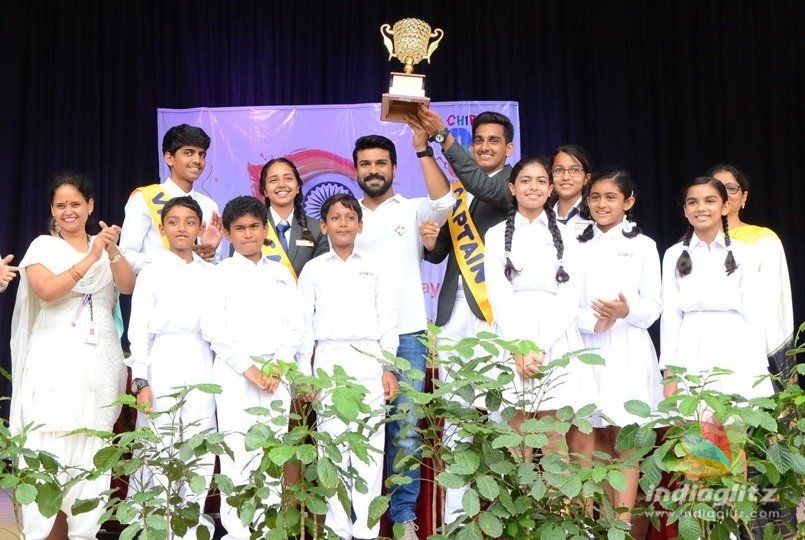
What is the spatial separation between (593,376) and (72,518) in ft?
6.13

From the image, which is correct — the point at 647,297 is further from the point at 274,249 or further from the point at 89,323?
the point at 89,323

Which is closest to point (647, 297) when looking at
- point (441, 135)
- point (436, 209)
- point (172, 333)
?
point (436, 209)

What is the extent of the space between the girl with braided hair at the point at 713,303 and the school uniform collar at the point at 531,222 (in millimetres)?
505

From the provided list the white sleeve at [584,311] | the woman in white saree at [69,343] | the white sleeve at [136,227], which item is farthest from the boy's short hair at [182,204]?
the white sleeve at [584,311]

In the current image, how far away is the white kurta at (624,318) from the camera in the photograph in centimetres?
346

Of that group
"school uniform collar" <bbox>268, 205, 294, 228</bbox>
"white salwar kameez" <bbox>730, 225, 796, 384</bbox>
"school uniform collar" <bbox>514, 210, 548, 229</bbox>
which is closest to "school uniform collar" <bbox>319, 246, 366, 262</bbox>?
"school uniform collar" <bbox>268, 205, 294, 228</bbox>

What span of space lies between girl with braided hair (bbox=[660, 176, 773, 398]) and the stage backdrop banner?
2.54 m

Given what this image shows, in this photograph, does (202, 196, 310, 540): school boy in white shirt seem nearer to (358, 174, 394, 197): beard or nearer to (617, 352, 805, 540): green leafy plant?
(358, 174, 394, 197): beard

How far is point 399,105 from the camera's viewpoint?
3.65m

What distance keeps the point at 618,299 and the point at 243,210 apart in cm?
139

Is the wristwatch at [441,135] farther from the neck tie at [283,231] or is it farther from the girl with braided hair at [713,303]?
the girl with braided hair at [713,303]

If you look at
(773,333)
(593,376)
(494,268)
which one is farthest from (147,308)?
(773,333)

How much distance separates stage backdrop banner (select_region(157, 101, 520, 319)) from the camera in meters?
5.98

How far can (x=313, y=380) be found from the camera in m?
2.34
